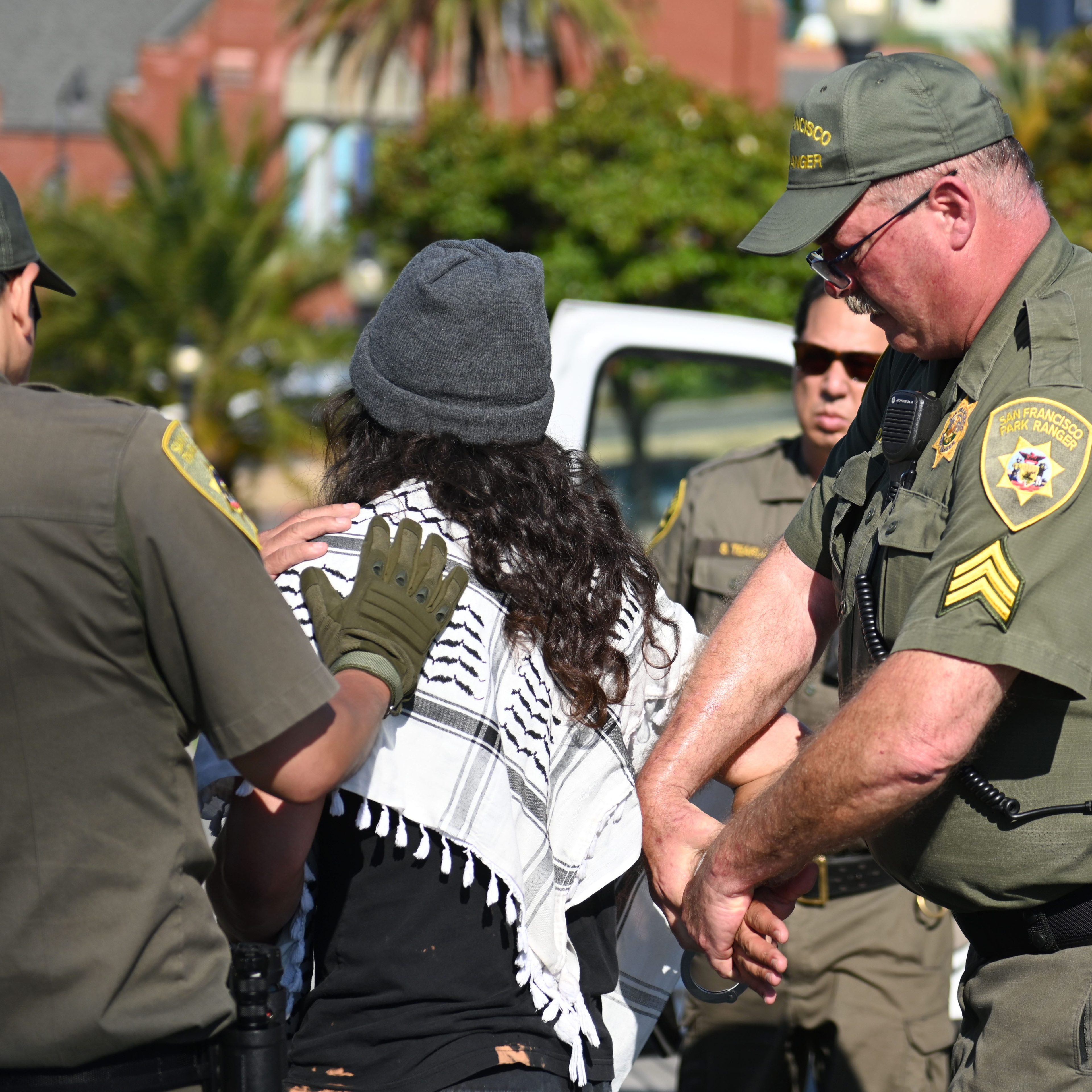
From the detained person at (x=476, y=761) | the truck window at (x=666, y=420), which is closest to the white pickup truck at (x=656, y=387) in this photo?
the truck window at (x=666, y=420)

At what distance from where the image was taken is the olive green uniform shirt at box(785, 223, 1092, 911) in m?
1.95

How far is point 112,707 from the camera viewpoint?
1.65m

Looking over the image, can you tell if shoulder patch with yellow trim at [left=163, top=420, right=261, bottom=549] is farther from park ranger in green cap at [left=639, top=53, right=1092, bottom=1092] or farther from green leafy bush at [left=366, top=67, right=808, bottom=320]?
green leafy bush at [left=366, top=67, right=808, bottom=320]

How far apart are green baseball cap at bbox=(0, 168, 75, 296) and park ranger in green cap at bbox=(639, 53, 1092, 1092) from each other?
3.82 ft

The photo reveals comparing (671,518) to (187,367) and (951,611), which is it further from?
(187,367)

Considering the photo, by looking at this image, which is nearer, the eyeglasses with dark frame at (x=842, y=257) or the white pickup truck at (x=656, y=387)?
the eyeglasses with dark frame at (x=842, y=257)

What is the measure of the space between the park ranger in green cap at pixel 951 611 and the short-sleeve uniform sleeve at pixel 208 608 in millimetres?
878

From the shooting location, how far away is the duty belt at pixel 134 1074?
1.63 meters

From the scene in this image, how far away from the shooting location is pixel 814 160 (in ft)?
7.50

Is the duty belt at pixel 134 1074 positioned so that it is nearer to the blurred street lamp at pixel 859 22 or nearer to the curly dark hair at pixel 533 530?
the curly dark hair at pixel 533 530

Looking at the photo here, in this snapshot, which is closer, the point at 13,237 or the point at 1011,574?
the point at 13,237

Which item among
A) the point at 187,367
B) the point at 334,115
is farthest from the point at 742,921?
the point at 334,115

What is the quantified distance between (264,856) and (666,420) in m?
4.73

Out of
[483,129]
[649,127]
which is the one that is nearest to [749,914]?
[649,127]
